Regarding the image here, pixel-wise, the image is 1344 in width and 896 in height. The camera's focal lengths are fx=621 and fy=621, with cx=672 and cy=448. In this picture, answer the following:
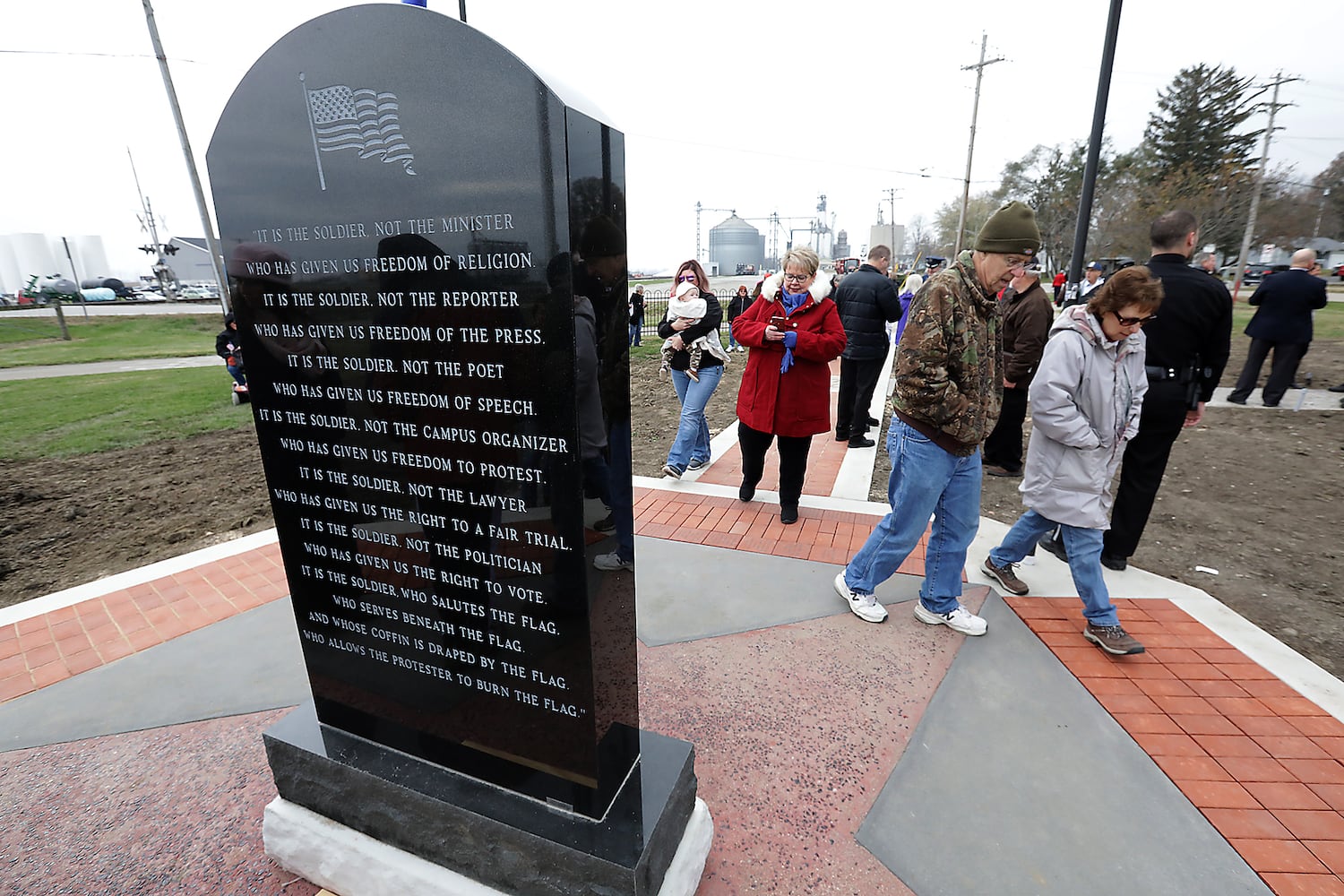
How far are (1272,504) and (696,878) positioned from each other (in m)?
5.54

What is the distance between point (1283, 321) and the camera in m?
7.50

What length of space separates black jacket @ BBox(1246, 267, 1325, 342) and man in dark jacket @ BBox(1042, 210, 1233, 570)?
5994 mm

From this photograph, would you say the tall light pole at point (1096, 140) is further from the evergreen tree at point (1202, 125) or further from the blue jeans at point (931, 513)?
the evergreen tree at point (1202, 125)

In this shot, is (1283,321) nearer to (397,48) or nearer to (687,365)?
(687,365)

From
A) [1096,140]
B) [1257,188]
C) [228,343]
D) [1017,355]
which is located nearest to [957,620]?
[1017,355]

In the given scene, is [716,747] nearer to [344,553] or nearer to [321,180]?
[344,553]

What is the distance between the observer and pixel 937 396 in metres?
2.56

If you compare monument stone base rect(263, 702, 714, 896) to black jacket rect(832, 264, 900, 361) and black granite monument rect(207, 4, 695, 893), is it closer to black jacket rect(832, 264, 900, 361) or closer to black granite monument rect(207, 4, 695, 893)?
black granite monument rect(207, 4, 695, 893)

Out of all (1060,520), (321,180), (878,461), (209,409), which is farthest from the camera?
(209,409)

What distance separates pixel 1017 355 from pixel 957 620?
10.4 ft

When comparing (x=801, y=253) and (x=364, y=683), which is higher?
(x=801, y=253)

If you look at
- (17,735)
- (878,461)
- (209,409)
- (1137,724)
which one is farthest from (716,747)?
(209,409)

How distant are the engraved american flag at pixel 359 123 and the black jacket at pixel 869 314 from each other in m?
5.05

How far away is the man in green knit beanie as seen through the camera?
2.54m
